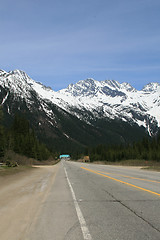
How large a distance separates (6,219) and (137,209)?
4.41m

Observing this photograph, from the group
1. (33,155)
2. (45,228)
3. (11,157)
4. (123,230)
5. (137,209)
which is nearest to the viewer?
(123,230)

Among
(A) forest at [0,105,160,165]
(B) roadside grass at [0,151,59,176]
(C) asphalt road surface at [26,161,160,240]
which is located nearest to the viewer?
(C) asphalt road surface at [26,161,160,240]

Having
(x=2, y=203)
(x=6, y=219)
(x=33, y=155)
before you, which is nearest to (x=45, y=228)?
(x=6, y=219)

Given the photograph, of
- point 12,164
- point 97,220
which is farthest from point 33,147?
point 97,220

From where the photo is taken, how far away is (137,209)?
26.7ft

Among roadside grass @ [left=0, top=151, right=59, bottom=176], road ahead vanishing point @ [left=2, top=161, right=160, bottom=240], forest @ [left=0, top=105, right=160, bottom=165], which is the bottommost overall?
road ahead vanishing point @ [left=2, top=161, right=160, bottom=240]

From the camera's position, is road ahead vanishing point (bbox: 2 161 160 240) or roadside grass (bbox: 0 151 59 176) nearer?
road ahead vanishing point (bbox: 2 161 160 240)

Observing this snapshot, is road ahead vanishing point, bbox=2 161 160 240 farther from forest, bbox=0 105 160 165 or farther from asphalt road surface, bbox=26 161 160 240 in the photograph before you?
forest, bbox=0 105 160 165

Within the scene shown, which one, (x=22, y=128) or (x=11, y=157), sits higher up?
(x=22, y=128)

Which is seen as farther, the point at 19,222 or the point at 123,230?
the point at 19,222

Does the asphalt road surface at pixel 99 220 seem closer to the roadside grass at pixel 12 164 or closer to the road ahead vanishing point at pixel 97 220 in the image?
the road ahead vanishing point at pixel 97 220

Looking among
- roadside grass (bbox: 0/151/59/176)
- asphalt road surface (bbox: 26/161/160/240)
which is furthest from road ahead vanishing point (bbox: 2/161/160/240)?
roadside grass (bbox: 0/151/59/176)

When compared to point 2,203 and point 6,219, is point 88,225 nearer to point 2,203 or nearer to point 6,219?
point 6,219

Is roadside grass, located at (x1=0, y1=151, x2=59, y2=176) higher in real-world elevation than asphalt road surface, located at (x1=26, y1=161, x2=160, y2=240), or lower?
higher
